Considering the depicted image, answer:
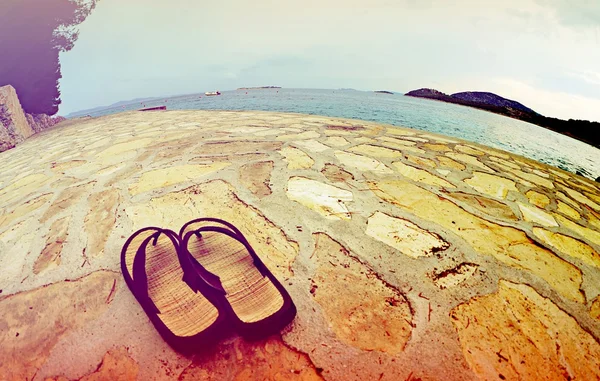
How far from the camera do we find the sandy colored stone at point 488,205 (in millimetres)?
2165

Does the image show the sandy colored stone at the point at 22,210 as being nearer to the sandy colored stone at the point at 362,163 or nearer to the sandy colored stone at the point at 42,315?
the sandy colored stone at the point at 42,315

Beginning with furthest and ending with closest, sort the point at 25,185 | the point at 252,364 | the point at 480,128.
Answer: the point at 480,128, the point at 25,185, the point at 252,364

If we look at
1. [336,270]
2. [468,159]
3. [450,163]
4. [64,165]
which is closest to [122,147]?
[64,165]

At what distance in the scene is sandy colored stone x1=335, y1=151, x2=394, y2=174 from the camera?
9.47 feet

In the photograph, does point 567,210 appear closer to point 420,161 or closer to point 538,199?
point 538,199

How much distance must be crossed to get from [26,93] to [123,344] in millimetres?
21116

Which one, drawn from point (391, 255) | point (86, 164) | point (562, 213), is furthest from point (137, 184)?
point (562, 213)

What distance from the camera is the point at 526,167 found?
4.00 meters

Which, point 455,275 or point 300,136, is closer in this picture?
point 455,275

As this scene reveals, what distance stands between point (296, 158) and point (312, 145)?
2.39ft

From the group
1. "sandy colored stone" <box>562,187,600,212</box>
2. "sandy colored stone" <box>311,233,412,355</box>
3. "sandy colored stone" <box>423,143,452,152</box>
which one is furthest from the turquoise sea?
"sandy colored stone" <box>311,233,412,355</box>

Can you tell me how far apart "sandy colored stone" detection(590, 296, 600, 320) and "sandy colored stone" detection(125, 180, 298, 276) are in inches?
64.2

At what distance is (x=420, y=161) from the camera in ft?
10.9

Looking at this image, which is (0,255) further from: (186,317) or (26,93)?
(26,93)
